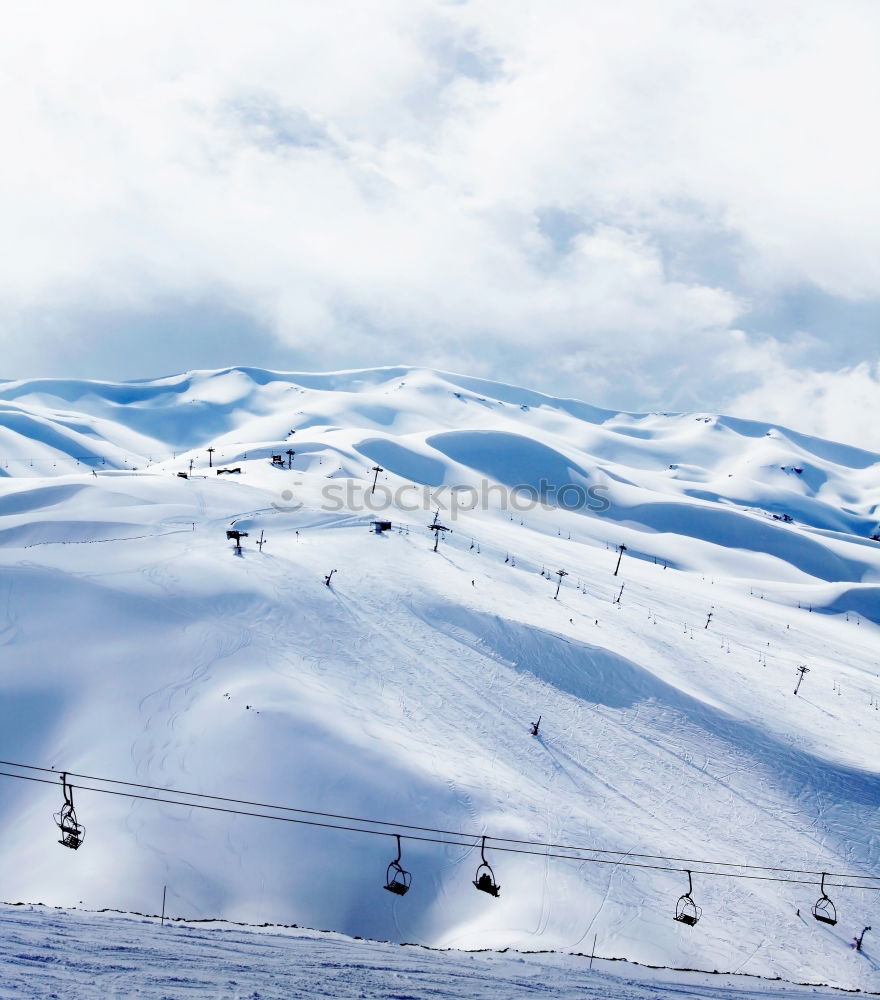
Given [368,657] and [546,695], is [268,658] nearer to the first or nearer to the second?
[368,657]

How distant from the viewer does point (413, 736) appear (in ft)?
75.6

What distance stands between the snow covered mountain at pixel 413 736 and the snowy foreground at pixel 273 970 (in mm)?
8066

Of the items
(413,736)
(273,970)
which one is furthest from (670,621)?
(273,970)

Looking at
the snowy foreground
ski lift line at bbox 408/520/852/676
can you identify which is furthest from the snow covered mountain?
the snowy foreground

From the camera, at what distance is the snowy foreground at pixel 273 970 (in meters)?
6.12

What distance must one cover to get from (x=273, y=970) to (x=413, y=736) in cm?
1655

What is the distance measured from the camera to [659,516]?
11962 cm

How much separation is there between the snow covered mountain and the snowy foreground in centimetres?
807

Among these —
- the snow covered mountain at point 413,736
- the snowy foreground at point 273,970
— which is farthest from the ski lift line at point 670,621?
the snowy foreground at point 273,970

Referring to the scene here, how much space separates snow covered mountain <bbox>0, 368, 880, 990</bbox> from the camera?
17000mm

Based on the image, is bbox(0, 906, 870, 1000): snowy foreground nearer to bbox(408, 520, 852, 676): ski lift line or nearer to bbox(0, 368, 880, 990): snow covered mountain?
bbox(0, 368, 880, 990): snow covered mountain

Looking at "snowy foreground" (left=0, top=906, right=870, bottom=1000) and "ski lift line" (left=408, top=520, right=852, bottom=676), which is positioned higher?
"snowy foreground" (left=0, top=906, right=870, bottom=1000)

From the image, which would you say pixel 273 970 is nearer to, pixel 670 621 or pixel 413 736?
pixel 413 736

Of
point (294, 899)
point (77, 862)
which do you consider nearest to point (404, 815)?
point (294, 899)
